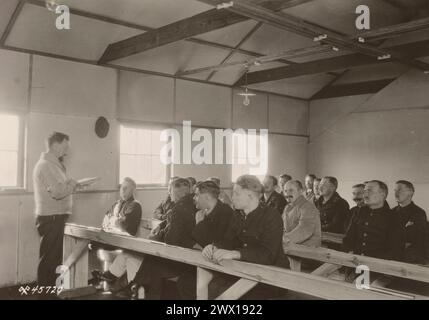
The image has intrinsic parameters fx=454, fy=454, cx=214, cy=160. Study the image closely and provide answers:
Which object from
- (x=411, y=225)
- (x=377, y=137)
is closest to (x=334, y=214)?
(x=411, y=225)

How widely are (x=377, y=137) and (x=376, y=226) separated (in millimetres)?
5053

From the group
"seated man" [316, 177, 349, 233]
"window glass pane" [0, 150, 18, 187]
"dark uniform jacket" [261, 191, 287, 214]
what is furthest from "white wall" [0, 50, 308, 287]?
"seated man" [316, 177, 349, 233]

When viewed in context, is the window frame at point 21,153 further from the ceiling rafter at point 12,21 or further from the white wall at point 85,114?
the ceiling rafter at point 12,21

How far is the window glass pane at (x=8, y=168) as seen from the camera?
5680 mm

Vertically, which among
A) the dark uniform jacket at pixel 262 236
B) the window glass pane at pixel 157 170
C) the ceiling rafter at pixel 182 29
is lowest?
the dark uniform jacket at pixel 262 236

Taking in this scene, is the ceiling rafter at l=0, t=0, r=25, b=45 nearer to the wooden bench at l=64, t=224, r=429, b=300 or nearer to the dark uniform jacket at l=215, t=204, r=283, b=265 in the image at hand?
the wooden bench at l=64, t=224, r=429, b=300

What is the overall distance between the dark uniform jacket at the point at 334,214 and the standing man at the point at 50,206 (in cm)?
342

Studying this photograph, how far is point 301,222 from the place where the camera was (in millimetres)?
4883

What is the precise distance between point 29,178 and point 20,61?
149 centimetres

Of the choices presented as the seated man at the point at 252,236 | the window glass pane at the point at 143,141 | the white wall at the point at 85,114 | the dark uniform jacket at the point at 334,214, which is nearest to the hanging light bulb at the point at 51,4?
the white wall at the point at 85,114

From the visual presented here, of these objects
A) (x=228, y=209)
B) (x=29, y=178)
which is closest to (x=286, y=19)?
(x=228, y=209)

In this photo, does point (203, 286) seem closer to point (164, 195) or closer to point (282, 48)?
point (164, 195)

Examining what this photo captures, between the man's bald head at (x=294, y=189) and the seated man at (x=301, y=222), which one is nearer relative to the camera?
the seated man at (x=301, y=222)

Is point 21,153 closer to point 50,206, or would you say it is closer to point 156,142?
point 50,206
